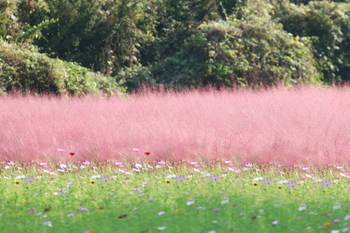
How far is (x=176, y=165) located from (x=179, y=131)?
2.93 feet

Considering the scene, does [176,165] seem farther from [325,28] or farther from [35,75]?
[325,28]

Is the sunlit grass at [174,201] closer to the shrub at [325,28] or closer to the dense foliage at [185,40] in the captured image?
the dense foliage at [185,40]

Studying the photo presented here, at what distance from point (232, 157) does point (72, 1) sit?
10457 mm

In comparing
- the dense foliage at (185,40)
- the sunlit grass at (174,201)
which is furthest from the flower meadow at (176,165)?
the dense foliage at (185,40)

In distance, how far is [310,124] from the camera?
726 centimetres

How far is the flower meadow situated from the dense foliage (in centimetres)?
405

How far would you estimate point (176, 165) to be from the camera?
5.91 m

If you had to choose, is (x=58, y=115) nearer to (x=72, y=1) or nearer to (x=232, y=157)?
(x=232, y=157)

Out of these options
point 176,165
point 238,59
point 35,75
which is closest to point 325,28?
point 238,59

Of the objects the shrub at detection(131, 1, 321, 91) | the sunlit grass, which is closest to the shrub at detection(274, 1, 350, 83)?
the shrub at detection(131, 1, 321, 91)

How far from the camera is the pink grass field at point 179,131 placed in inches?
240

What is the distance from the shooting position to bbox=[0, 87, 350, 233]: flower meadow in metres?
3.69

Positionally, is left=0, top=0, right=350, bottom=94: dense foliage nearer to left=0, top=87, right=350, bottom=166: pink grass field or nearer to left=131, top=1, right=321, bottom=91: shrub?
left=131, top=1, right=321, bottom=91: shrub

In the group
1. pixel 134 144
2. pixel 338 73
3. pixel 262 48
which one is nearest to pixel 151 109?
pixel 134 144
